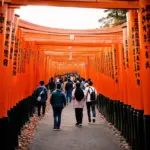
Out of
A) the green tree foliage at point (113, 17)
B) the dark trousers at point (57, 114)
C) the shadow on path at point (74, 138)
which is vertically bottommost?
the shadow on path at point (74, 138)

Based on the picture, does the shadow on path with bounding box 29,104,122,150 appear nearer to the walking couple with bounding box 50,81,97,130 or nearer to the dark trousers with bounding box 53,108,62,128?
the dark trousers with bounding box 53,108,62,128

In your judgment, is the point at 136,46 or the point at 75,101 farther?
the point at 75,101

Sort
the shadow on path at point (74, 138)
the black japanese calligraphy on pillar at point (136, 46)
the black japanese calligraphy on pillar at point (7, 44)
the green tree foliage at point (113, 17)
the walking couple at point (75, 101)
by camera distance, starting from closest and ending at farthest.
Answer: the black japanese calligraphy on pillar at point (7, 44), the black japanese calligraphy on pillar at point (136, 46), the shadow on path at point (74, 138), the walking couple at point (75, 101), the green tree foliage at point (113, 17)

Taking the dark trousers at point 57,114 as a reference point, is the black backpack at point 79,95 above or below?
above

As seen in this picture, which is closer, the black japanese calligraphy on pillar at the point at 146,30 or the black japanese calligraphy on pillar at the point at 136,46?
the black japanese calligraphy on pillar at the point at 146,30

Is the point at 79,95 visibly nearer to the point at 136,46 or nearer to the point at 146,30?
the point at 136,46

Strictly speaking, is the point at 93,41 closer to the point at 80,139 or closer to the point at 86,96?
the point at 86,96

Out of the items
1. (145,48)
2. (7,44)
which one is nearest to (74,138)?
(7,44)

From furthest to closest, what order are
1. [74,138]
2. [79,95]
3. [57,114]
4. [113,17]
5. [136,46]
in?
1. [113,17]
2. [79,95]
3. [57,114]
4. [74,138]
5. [136,46]

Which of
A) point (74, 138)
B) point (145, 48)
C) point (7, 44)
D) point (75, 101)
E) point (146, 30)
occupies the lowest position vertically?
point (74, 138)

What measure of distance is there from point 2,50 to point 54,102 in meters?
4.50

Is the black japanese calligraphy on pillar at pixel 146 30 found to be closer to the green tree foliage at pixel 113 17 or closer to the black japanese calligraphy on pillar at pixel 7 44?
the black japanese calligraphy on pillar at pixel 7 44

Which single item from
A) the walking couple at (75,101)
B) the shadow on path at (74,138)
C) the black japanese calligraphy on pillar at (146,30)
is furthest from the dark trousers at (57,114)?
the black japanese calligraphy on pillar at (146,30)

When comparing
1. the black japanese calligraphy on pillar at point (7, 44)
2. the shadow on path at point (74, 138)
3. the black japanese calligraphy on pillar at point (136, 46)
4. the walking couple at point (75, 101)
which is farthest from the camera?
the walking couple at point (75, 101)
